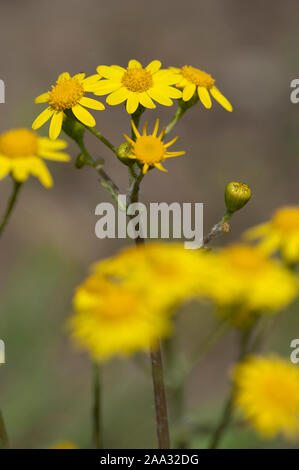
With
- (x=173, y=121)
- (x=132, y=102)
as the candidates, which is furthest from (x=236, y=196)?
(x=132, y=102)

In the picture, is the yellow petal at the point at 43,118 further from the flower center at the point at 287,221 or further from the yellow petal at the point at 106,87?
the flower center at the point at 287,221

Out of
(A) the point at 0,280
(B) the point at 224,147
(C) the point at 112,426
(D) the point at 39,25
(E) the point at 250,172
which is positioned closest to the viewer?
(C) the point at 112,426

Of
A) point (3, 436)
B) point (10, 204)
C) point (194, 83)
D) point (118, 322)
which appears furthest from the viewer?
point (194, 83)

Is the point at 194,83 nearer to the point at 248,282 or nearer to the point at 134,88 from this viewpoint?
the point at 134,88

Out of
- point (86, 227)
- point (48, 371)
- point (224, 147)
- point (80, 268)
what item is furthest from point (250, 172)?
point (48, 371)

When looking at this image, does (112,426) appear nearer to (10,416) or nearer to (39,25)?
(10,416)
